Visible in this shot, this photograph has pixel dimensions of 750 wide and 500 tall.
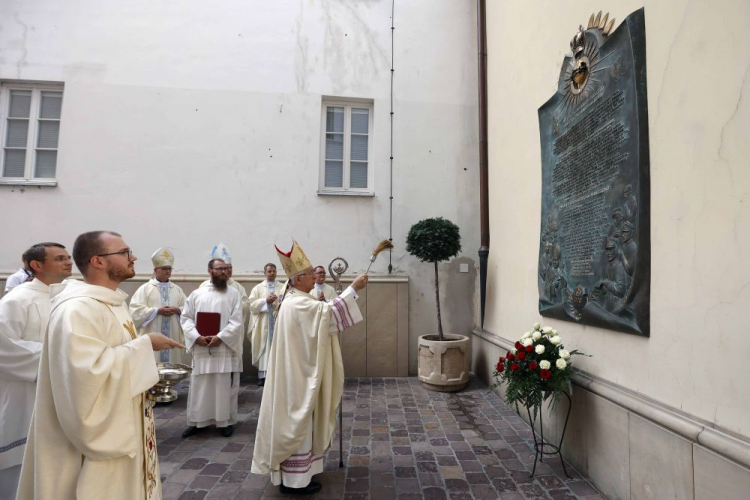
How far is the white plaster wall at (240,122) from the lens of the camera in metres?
6.96

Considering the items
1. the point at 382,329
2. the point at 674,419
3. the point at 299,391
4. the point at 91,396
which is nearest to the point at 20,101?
the point at 382,329

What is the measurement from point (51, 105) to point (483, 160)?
7540mm

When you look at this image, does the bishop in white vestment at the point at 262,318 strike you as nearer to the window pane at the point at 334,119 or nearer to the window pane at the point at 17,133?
the window pane at the point at 334,119

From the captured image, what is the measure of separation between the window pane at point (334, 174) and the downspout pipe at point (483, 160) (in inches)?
97.3

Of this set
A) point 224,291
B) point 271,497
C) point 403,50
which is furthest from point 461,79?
point 271,497

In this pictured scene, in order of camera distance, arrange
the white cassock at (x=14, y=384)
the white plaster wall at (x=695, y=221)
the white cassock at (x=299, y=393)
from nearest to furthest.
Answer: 1. the white plaster wall at (x=695, y=221)
2. the white cassock at (x=14, y=384)
3. the white cassock at (x=299, y=393)

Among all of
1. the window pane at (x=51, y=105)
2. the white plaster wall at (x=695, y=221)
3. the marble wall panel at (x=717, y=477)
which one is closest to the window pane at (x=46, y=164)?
the window pane at (x=51, y=105)

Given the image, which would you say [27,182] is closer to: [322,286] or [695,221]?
[322,286]

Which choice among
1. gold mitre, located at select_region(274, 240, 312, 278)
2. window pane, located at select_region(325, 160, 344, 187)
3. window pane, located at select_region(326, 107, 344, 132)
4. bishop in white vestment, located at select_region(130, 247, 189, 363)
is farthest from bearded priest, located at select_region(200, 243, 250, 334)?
window pane, located at select_region(326, 107, 344, 132)

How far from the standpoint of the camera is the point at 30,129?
7055 mm

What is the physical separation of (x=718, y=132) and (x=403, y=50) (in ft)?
20.1

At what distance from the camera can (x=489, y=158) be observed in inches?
275

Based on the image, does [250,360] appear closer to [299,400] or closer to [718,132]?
[299,400]

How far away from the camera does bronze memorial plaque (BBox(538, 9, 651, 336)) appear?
3021mm
